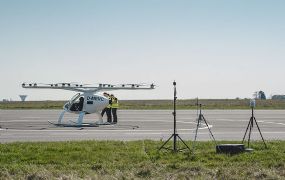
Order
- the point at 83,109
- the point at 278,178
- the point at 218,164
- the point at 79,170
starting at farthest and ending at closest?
1. the point at 83,109
2. the point at 218,164
3. the point at 79,170
4. the point at 278,178

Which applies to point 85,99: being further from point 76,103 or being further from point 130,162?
point 130,162

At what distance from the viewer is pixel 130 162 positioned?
1350 cm

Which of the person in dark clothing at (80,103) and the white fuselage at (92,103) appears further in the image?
the person in dark clothing at (80,103)

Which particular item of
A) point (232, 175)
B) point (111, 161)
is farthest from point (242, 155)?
point (111, 161)

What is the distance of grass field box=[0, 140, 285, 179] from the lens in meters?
11.8

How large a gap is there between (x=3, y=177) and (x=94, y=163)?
271cm

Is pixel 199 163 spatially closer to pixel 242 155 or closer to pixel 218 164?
pixel 218 164

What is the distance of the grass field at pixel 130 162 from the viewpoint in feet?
38.7

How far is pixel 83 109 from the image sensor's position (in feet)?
95.5

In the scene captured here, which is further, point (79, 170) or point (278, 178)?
point (79, 170)

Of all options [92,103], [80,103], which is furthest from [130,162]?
[80,103]

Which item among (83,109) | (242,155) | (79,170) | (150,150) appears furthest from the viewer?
(83,109)

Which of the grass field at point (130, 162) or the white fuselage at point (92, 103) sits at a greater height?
the white fuselage at point (92, 103)

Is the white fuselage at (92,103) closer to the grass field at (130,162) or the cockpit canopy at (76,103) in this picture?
the cockpit canopy at (76,103)
